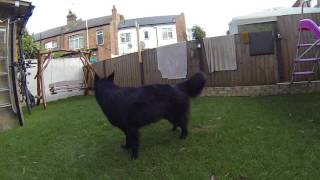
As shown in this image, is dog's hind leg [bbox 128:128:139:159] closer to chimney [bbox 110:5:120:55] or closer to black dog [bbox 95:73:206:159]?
black dog [bbox 95:73:206:159]

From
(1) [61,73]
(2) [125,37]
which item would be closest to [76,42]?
(2) [125,37]

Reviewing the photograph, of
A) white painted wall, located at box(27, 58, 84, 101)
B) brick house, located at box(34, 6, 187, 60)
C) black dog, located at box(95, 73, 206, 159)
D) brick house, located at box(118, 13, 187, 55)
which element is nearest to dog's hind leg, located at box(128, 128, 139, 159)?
black dog, located at box(95, 73, 206, 159)

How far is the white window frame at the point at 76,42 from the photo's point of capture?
45500 mm

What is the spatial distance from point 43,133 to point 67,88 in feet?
32.2

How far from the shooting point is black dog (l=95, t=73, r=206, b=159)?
21.0 ft

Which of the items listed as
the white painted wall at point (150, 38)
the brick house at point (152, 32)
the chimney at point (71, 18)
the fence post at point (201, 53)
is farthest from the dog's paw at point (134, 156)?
the chimney at point (71, 18)

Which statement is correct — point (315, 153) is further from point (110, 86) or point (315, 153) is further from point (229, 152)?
point (110, 86)

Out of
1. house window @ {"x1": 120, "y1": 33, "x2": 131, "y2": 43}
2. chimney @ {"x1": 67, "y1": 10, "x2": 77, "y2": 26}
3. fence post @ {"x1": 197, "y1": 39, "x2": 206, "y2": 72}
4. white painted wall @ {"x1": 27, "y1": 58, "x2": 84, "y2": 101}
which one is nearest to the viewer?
fence post @ {"x1": 197, "y1": 39, "x2": 206, "y2": 72}

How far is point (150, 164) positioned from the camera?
6113mm

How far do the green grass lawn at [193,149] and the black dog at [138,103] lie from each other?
444mm

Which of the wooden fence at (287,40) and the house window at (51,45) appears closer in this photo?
the wooden fence at (287,40)

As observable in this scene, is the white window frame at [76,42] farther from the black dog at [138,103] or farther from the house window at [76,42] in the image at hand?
the black dog at [138,103]

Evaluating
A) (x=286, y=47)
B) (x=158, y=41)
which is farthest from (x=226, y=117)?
(x=158, y=41)

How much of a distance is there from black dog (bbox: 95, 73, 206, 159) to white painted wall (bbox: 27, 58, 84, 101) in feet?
44.4
